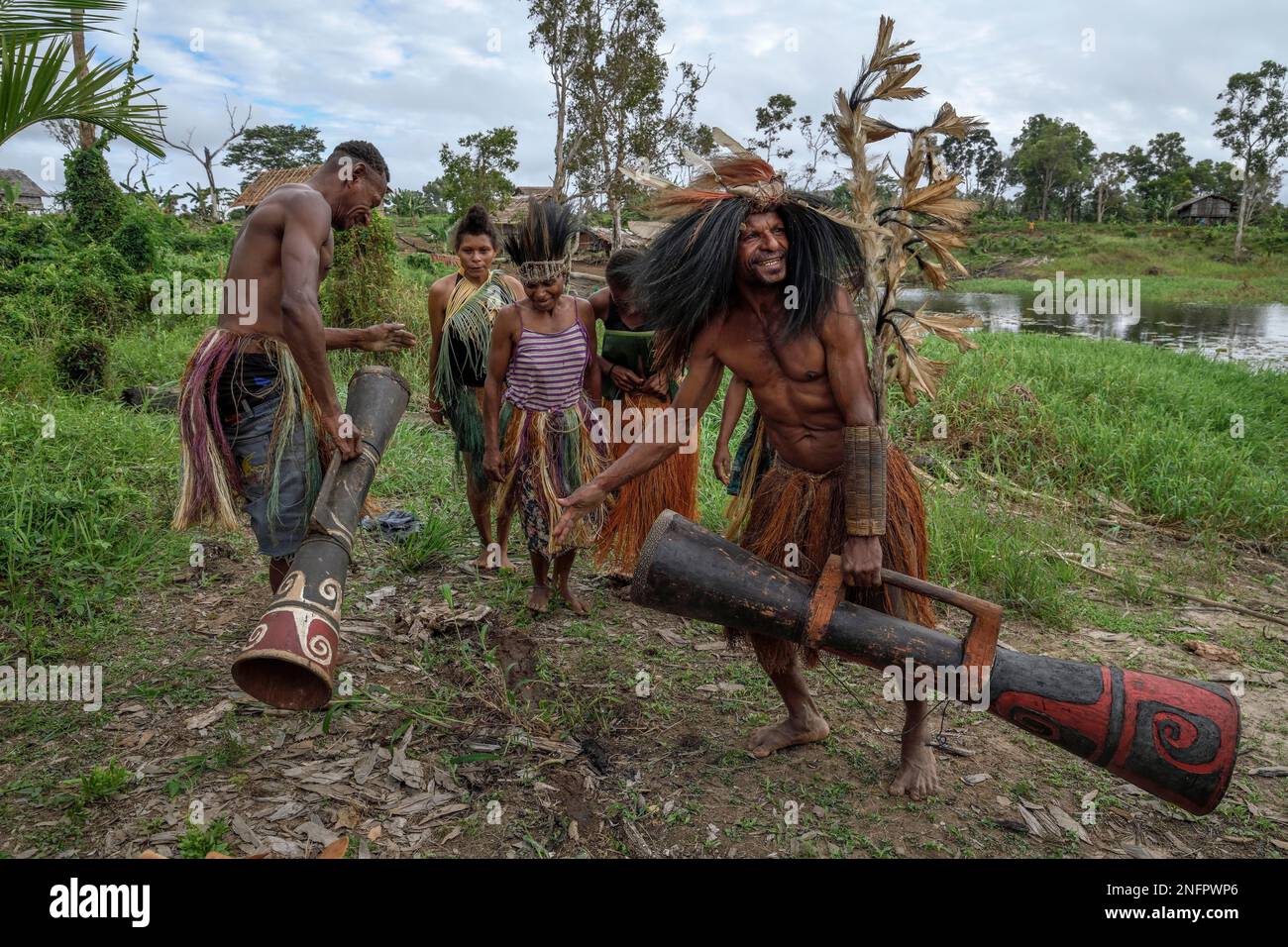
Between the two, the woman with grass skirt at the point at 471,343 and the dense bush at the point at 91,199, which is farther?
the dense bush at the point at 91,199

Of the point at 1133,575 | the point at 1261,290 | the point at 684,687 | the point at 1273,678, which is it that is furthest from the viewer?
the point at 1261,290

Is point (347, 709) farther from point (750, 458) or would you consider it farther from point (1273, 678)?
point (1273, 678)

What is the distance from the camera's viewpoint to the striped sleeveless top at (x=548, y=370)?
356 centimetres

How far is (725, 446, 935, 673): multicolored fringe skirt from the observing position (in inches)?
96.7

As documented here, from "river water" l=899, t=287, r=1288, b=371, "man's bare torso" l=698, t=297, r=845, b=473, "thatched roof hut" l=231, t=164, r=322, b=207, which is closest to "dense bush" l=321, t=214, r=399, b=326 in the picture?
"man's bare torso" l=698, t=297, r=845, b=473

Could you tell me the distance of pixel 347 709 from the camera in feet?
9.37

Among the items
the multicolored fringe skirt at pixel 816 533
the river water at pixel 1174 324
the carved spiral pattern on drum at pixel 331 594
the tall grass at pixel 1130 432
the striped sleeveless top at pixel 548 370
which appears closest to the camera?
the carved spiral pattern on drum at pixel 331 594

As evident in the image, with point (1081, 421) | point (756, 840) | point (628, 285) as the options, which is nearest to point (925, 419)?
point (1081, 421)

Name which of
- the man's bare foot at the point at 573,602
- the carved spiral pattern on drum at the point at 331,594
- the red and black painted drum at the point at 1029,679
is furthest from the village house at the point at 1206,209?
the carved spiral pattern on drum at the point at 331,594

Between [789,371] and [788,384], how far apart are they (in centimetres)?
4

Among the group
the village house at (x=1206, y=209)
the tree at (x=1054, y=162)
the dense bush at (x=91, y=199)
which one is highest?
the tree at (x=1054, y=162)

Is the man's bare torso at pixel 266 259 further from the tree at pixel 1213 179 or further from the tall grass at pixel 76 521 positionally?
the tree at pixel 1213 179

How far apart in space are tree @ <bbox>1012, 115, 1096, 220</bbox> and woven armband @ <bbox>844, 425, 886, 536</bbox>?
2067 inches

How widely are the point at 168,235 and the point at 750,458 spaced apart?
15793 mm
